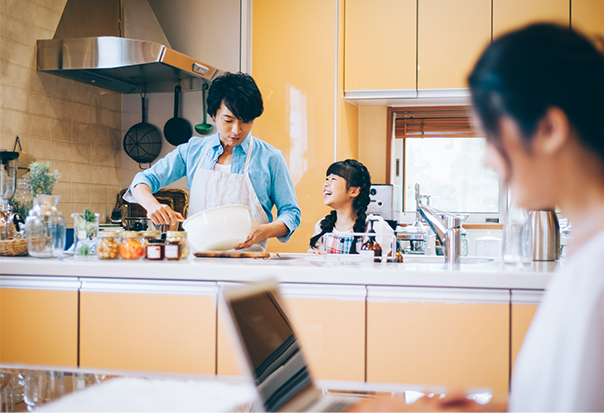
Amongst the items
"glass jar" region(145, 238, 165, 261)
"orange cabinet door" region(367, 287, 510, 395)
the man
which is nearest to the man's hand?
the man

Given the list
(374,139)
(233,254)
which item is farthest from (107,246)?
(374,139)

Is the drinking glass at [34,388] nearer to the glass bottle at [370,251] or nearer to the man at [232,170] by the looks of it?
the glass bottle at [370,251]

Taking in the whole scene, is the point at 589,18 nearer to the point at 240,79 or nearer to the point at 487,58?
the point at 240,79

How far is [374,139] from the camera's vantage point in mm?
4660

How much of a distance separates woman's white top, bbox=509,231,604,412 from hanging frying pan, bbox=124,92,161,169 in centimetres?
367

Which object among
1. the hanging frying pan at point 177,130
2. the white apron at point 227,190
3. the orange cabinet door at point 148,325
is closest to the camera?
the orange cabinet door at point 148,325

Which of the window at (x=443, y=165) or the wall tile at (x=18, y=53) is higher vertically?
the wall tile at (x=18, y=53)

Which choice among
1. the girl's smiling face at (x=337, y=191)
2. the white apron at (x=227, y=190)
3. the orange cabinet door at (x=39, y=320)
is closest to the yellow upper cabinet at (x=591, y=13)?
the girl's smiling face at (x=337, y=191)

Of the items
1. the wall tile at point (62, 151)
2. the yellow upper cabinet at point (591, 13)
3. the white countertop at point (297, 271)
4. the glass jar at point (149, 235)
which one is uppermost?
the yellow upper cabinet at point (591, 13)

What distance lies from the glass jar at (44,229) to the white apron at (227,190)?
0.69 metres

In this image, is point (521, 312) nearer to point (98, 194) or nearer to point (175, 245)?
point (175, 245)

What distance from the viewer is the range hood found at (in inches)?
122

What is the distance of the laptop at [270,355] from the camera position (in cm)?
77

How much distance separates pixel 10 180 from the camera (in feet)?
8.55
